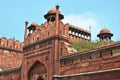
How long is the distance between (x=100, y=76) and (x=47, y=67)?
3.51m

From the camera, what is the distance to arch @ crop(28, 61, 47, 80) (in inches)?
581

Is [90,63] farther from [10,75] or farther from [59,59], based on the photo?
[10,75]

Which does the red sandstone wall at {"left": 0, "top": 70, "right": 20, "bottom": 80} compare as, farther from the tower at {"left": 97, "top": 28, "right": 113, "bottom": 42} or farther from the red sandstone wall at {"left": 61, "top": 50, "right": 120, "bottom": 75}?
the tower at {"left": 97, "top": 28, "right": 113, "bottom": 42}

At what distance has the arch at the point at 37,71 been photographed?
48.4 feet

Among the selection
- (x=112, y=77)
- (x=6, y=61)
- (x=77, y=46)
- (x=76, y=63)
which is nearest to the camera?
(x=112, y=77)

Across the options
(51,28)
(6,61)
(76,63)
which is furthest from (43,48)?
(6,61)

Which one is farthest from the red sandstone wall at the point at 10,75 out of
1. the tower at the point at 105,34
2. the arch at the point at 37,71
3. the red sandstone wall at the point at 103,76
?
the tower at the point at 105,34

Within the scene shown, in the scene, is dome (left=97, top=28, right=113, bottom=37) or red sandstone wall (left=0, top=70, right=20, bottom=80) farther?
dome (left=97, top=28, right=113, bottom=37)

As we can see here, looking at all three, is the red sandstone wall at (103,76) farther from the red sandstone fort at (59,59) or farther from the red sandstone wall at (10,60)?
the red sandstone wall at (10,60)

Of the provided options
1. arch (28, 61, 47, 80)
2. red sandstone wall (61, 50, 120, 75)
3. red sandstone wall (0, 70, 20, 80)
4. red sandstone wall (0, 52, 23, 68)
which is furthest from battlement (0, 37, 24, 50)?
red sandstone wall (61, 50, 120, 75)

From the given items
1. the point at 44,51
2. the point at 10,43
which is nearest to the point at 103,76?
the point at 44,51

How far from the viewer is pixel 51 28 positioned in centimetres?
1476

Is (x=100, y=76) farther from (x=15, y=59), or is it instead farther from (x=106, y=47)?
(x=15, y=59)

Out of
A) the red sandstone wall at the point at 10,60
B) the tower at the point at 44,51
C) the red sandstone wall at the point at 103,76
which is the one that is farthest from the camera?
A: the red sandstone wall at the point at 10,60
